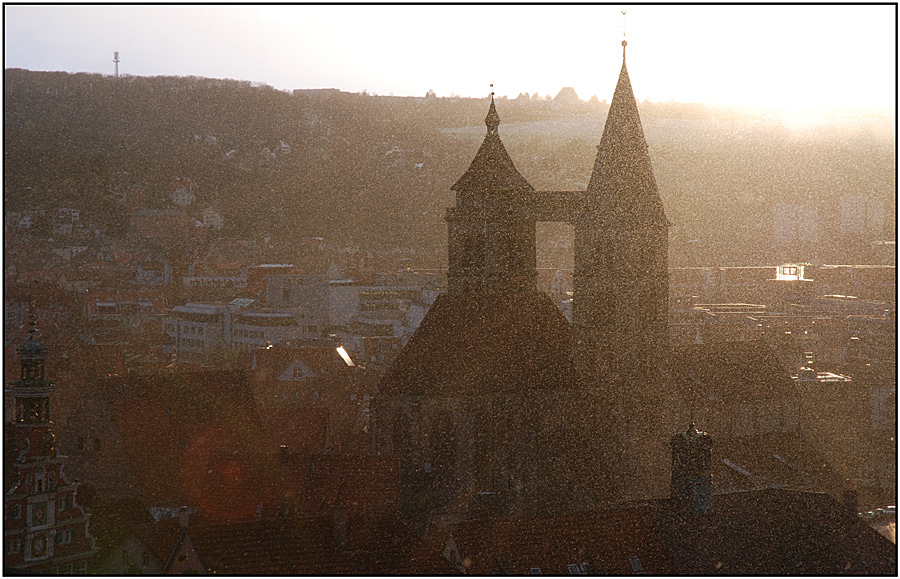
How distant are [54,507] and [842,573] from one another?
2170 centimetres

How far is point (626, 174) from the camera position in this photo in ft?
114

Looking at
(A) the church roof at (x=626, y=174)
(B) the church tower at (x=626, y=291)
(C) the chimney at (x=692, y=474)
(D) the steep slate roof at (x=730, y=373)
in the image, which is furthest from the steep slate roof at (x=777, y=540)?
(D) the steep slate roof at (x=730, y=373)

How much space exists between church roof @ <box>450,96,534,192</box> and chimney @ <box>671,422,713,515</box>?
1421 cm

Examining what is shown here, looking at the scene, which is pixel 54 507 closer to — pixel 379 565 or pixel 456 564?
pixel 379 565

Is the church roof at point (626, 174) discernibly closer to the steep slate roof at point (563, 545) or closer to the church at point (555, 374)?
the church at point (555, 374)

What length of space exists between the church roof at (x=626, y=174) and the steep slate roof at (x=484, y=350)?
450 cm

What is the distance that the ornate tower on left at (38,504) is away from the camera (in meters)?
25.8

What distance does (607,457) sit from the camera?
3416 cm

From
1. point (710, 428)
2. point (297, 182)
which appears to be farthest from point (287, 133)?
point (710, 428)

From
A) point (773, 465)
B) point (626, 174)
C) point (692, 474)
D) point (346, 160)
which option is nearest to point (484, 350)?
point (626, 174)

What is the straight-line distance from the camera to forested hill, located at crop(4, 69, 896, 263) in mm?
113500

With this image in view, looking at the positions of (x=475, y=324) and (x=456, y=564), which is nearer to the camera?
(x=456, y=564)

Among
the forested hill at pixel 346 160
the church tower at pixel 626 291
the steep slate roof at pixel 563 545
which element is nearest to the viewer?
the steep slate roof at pixel 563 545

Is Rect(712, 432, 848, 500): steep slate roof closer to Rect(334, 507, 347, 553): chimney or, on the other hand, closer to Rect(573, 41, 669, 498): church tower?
Rect(573, 41, 669, 498): church tower
